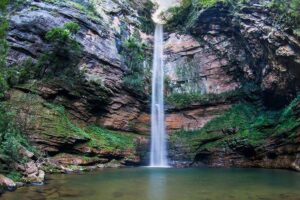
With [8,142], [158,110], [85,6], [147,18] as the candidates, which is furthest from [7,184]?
[147,18]

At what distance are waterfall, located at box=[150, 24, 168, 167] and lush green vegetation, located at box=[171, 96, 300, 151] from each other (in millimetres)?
1404

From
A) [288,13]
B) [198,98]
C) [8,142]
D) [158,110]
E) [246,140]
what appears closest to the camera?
[8,142]

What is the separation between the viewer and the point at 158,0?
4469cm

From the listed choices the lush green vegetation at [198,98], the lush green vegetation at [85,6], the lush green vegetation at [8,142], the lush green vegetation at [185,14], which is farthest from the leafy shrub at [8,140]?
the lush green vegetation at [185,14]

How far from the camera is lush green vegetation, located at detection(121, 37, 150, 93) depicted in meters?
32.8

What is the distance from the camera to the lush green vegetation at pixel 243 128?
26030 millimetres

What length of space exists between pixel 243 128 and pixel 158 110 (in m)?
8.18

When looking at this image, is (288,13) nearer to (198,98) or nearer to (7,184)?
(198,98)

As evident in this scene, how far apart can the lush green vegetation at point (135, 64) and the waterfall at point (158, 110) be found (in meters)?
1.22

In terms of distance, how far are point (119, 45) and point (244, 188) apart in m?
22.3

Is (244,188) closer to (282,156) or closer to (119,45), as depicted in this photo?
(282,156)

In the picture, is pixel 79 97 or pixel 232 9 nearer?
pixel 79 97

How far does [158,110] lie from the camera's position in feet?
111

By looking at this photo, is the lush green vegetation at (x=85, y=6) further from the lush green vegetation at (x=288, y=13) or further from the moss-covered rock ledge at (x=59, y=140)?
the lush green vegetation at (x=288, y=13)
